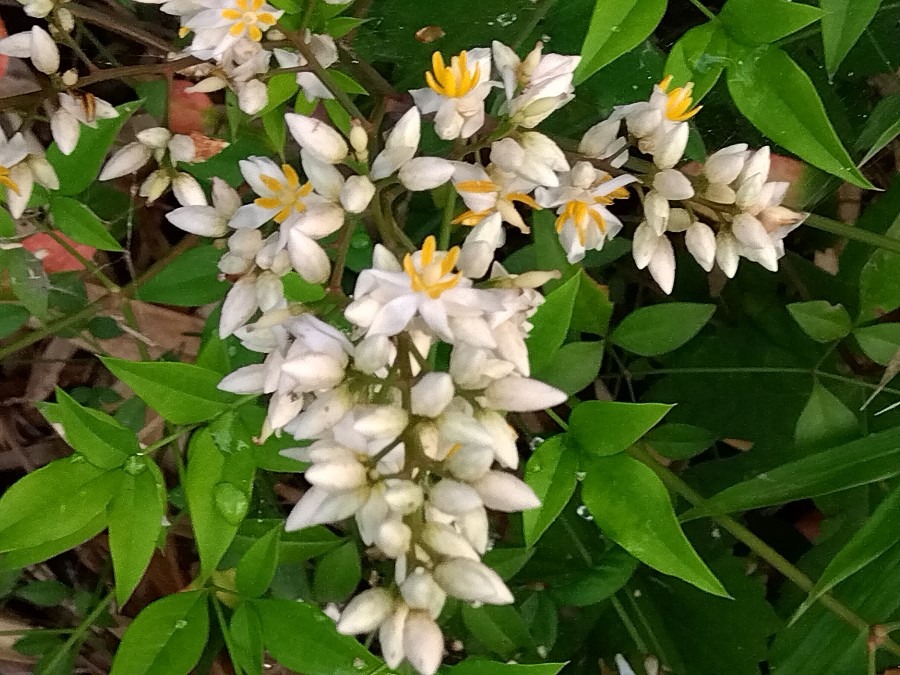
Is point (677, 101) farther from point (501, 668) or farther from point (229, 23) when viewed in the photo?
point (501, 668)

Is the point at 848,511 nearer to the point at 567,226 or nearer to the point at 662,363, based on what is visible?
the point at 662,363

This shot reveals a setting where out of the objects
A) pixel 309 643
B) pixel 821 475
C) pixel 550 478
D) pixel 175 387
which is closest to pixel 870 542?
pixel 821 475

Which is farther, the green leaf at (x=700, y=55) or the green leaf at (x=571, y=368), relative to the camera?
the green leaf at (x=571, y=368)

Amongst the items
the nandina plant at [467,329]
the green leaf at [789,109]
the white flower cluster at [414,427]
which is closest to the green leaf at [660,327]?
the nandina plant at [467,329]

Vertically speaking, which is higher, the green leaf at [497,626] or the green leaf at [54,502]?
the green leaf at [54,502]

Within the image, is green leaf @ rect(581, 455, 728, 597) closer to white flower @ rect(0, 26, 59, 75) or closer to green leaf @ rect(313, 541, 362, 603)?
green leaf @ rect(313, 541, 362, 603)

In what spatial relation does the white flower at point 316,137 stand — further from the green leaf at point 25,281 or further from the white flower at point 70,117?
the green leaf at point 25,281

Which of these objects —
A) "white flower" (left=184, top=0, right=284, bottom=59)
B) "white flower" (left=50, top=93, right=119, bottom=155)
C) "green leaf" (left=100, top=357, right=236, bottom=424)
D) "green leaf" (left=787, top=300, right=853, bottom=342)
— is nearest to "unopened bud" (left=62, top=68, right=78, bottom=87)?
"white flower" (left=50, top=93, right=119, bottom=155)
